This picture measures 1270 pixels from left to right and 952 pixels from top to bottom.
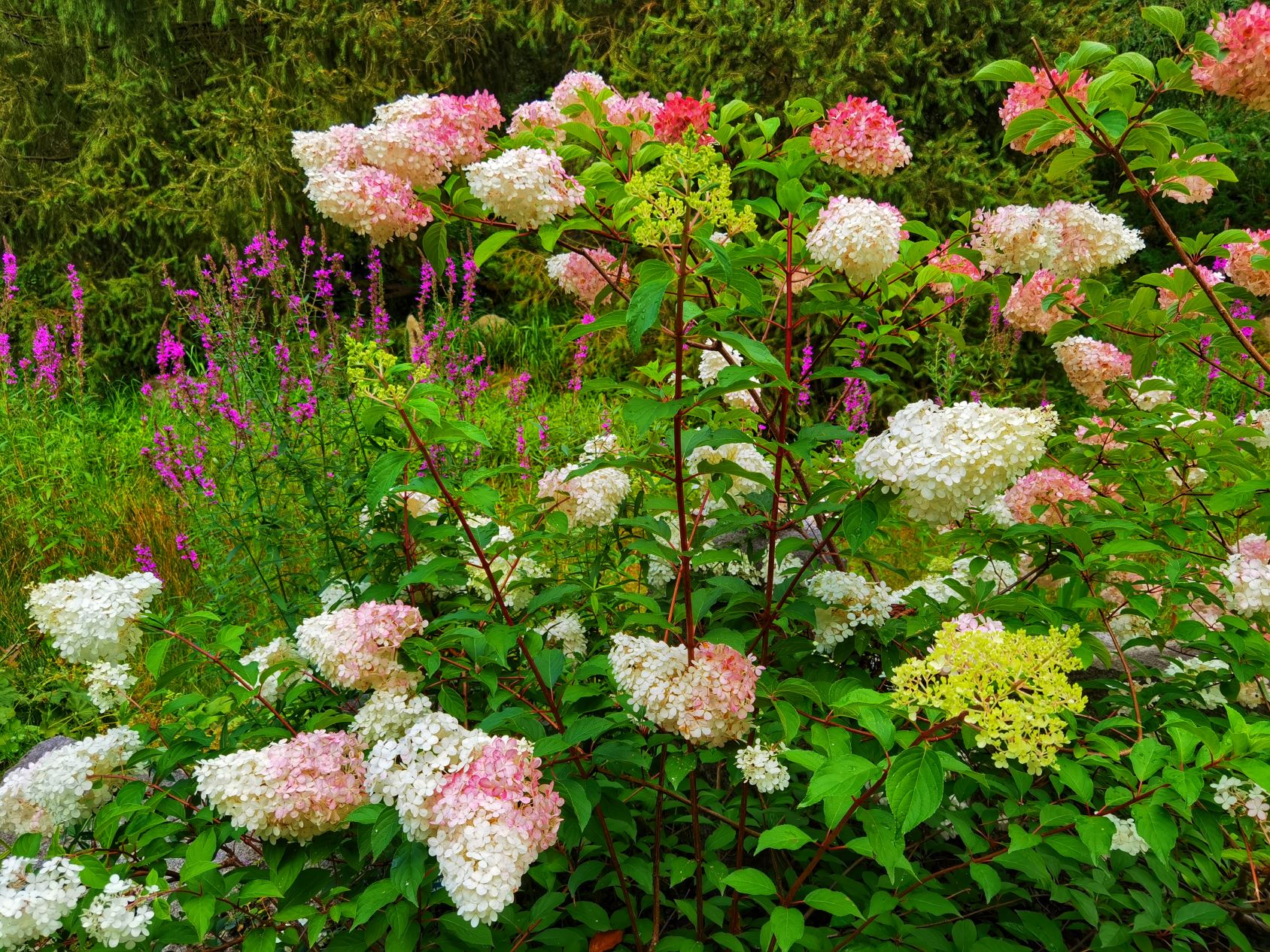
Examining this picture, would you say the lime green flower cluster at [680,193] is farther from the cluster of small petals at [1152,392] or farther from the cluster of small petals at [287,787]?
the cluster of small petals at [1152,392]

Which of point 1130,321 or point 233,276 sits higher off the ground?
point 1130,321

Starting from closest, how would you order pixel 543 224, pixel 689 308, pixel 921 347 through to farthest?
1. pixel 689 308
2. pixel 543 224
3. pixel 921 347

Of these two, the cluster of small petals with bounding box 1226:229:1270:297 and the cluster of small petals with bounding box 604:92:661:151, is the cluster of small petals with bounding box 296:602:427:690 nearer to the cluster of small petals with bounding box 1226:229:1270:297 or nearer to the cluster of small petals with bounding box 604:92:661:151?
the cluster of small petals with bounding box 604:92:661:151

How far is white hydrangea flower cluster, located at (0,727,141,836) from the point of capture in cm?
158

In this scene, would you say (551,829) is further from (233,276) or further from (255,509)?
(233,276)

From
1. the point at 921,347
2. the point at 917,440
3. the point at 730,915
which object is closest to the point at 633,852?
the point at 730,915

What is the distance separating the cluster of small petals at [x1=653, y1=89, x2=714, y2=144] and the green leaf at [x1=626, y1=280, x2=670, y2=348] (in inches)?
27.5

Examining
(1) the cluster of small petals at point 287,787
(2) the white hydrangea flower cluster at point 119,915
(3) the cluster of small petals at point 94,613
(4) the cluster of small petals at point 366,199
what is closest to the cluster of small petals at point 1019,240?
(4) the cluster of small petals at point 366,199

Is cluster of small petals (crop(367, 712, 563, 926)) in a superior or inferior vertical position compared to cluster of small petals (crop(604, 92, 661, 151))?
inferior

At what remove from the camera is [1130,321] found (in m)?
2.05

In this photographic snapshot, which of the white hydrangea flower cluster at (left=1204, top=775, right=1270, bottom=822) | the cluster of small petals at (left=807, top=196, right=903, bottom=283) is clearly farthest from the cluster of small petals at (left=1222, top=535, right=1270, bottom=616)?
the cluster of small petals at (left=807, top=196, right=903, bottom=283)

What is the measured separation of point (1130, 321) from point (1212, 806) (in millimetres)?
1125

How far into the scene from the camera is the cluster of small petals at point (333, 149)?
192 cm

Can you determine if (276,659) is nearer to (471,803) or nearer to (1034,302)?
(471,803)
